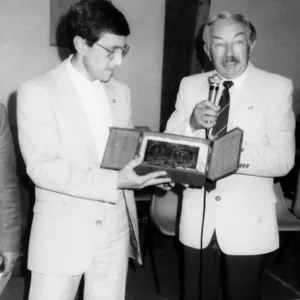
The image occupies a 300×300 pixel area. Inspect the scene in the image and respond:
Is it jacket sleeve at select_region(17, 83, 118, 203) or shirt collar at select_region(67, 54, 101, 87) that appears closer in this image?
jacket sleeve at select_region(17, 83, 118, 203)

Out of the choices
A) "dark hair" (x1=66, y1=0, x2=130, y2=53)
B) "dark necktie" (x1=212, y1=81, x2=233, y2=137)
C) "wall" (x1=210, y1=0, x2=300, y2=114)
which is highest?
"wall" (x1=210, y1=0, x2=300, y2=114)

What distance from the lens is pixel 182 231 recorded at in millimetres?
2053

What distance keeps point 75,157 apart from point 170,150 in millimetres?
380

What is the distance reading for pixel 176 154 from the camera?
5.31 ft

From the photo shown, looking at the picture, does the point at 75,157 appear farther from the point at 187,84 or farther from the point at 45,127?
the point at 187,84

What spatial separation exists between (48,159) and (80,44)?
0.48 metres

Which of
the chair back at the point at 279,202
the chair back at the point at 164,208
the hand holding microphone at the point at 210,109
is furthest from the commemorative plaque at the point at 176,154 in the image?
the chair back at the point at 279,202

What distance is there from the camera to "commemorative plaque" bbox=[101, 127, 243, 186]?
160 centimetres

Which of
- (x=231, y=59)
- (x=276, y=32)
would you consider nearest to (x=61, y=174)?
(x=231, y=59)

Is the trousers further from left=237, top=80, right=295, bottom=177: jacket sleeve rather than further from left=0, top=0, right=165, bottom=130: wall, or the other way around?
left=0, top=0, right=165, bottom=130: wall

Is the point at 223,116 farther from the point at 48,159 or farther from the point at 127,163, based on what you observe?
the point at 48,159

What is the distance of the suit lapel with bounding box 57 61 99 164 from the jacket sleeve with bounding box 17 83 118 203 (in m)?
0.06

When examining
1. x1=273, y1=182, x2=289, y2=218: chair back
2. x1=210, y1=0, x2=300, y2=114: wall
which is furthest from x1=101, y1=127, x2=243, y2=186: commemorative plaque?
x1=210, y1=0, x2=300, y2=114: wall

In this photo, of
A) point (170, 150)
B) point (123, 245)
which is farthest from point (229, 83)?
point (123, 245)
